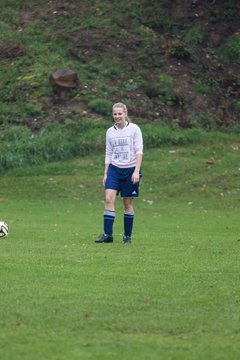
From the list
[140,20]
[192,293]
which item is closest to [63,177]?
[140,20]

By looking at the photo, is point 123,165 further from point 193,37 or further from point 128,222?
point 193,37

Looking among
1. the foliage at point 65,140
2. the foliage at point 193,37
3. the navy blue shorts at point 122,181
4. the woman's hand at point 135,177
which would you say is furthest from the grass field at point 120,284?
the foliage at point 193,37

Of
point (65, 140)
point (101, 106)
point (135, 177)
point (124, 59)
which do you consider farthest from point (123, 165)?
point (124, 59)

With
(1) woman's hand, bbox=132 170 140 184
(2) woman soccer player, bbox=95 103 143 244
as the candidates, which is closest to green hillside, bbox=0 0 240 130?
(2) woman soccer player, bbox=95 103 143 244

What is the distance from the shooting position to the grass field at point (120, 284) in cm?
762

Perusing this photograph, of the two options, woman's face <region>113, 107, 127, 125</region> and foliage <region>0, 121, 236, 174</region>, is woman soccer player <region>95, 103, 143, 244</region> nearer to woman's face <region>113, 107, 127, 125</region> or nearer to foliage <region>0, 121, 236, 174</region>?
woman's face <region>113, 107, 127, 125</region>

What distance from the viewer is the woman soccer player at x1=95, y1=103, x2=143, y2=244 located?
568 inches

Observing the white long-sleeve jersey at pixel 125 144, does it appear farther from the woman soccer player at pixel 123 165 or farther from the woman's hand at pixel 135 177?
the woman's hand at pixel 135 177

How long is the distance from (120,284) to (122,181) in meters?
4.53

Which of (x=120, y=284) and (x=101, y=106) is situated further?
(x=101, y=106)

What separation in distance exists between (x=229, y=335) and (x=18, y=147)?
65.9 feet

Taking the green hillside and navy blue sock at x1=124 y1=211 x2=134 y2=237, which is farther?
the green hillside

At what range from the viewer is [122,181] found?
47.8 ft

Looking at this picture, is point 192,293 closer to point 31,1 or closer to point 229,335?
point 229,335
